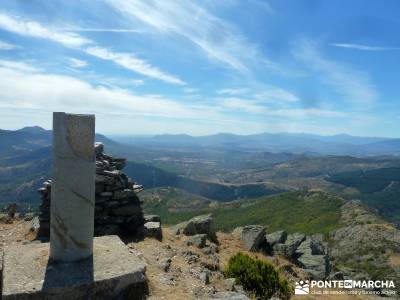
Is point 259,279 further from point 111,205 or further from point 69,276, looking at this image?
point 111,205

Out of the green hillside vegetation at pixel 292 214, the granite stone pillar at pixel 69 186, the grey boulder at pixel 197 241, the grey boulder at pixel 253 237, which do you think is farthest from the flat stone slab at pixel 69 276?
the green hillside vegetation at pixel 292 214

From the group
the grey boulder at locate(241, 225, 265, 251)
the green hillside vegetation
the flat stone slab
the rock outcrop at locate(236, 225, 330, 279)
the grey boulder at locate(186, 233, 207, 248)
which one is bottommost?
the green hillside vegetation

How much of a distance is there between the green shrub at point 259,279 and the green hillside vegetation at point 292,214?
104 meters

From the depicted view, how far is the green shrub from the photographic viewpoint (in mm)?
15680

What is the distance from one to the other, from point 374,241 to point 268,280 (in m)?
78.1

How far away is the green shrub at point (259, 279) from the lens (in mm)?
15680

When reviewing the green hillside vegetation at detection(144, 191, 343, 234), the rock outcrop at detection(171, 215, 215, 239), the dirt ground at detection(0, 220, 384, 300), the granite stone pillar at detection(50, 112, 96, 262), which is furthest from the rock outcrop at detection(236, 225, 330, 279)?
the green hillside vegetation at detection(144, 191, 343, 234)

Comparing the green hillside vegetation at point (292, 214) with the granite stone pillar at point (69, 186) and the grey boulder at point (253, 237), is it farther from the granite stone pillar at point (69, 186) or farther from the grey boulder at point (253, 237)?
the granite stone pillar at point (69, 186)

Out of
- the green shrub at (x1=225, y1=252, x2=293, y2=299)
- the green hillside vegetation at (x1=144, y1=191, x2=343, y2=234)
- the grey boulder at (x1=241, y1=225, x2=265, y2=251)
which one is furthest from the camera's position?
the green hillside vegetation at (x1=144, y1=191, x2=343, y2=234)

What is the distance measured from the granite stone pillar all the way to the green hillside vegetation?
4355 inches

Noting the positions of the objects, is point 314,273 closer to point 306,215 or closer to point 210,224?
point 210,224

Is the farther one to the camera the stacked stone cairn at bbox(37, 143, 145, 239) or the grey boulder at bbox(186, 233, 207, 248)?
the grey boulder at bbox(186, 233, 207, 248)

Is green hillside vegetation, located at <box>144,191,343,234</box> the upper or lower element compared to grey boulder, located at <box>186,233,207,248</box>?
lower

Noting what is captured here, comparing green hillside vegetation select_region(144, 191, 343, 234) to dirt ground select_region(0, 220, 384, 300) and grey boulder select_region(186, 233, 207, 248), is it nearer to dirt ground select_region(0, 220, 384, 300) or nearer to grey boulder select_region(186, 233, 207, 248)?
grey boulder select_region(186, 233, 207, 248)
